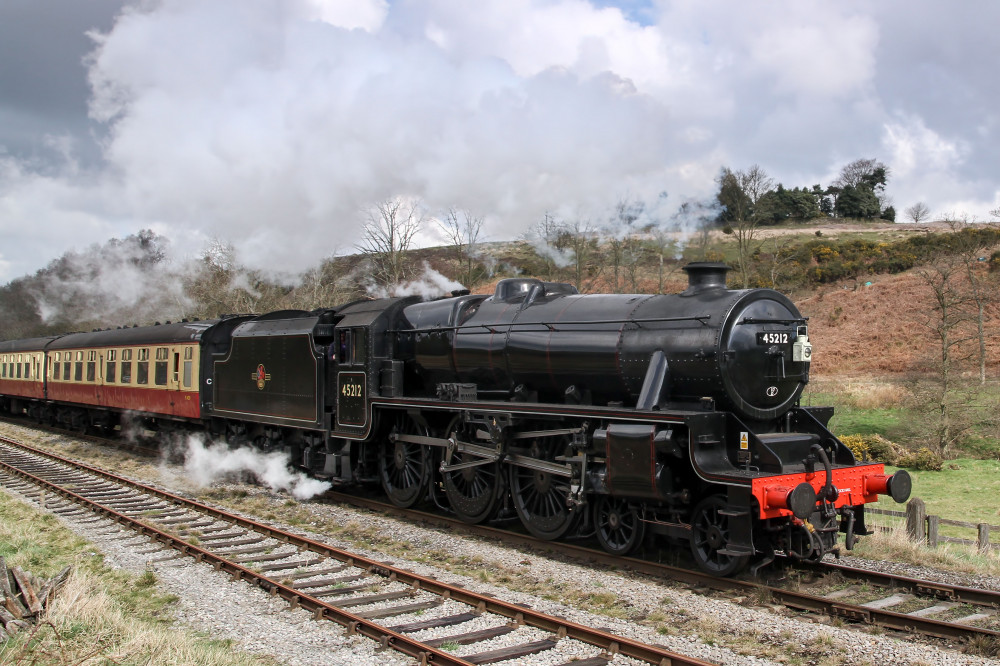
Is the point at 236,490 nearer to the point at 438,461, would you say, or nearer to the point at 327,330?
the point at 327,330

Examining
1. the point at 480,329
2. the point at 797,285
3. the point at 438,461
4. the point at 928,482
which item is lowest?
the point at 928,482

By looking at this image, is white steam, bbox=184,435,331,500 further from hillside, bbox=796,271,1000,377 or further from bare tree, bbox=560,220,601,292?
hillside, bbox=796,271,1000,377

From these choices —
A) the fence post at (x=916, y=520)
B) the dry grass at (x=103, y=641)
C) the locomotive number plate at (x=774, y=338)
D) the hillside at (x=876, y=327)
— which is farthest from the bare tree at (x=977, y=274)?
the dry grass at (x=103, y=641)

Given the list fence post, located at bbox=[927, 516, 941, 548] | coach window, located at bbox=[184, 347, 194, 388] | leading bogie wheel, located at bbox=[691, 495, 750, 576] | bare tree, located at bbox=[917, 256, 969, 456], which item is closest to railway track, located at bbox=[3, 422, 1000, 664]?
leading bogie wheel, located at bbox=[691, 495, 750, 576]

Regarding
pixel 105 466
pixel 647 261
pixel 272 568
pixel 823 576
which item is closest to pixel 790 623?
pixel 823 576

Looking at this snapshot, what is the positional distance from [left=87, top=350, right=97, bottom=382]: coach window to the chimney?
17.9 m

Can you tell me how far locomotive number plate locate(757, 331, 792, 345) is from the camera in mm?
7729

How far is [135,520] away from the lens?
33.2ft

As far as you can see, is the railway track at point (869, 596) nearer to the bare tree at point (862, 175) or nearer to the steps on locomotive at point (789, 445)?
the steps on locomotive at point (789, 445)

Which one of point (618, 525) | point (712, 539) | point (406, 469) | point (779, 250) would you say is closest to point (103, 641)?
point (618, 525)

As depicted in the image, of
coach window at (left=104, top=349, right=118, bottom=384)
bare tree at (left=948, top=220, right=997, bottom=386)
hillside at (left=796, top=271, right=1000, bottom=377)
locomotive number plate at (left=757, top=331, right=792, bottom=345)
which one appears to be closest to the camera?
locomotive number plate at (left=757, top=331, right=792, bottom=345)

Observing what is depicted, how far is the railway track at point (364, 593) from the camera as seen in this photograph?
220 inches

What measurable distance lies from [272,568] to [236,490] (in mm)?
5587

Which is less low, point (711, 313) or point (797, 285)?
point (797, 285)
